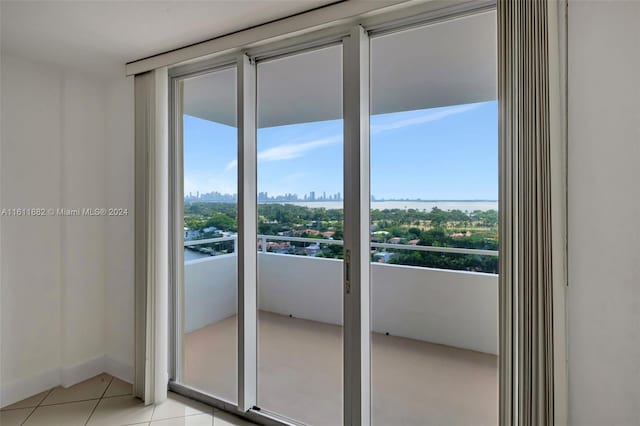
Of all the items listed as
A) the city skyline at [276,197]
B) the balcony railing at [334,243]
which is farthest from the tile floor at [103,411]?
the city skyline at [276,197]

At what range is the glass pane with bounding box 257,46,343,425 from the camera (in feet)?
7.14

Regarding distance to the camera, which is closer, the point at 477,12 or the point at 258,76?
the point at 477,12

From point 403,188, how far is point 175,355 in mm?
2244

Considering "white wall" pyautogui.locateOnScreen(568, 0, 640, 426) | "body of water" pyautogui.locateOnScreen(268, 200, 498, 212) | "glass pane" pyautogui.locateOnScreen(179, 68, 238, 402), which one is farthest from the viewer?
"glass pane" pyautogui.locateOnScreen(179, 68, 238, 402)

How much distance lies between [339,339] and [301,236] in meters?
0.70

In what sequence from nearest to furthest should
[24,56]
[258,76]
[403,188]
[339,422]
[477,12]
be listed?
[477,12], [403,188], [339,422], [258,76], [24,56]

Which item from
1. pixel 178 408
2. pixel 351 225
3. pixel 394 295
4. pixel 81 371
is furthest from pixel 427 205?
pixel 81 371

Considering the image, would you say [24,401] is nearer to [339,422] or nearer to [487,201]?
[339,422]

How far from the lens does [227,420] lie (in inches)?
92.6

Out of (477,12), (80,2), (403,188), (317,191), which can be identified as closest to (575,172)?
(403,188)

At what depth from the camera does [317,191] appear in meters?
2.21

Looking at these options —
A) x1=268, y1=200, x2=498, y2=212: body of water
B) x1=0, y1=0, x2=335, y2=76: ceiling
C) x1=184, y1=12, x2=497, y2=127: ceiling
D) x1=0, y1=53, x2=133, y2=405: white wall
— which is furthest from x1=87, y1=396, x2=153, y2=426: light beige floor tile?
x1=0, y1=0, x2=335, y2=76: ceiling

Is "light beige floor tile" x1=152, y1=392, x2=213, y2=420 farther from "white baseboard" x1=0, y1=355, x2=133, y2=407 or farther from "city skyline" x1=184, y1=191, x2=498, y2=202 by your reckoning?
"city skyline" x1=184, y1=191, x2=498, y2=202

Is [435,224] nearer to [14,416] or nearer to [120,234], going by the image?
[120,234]
